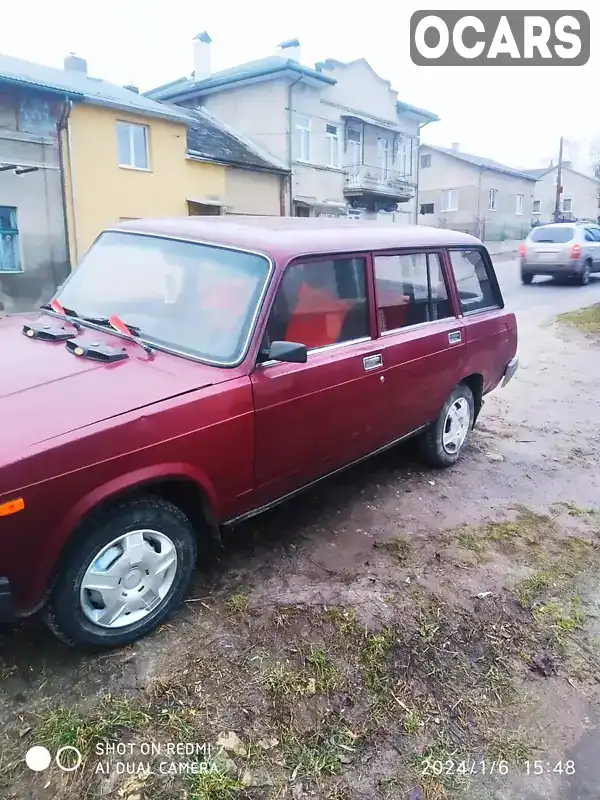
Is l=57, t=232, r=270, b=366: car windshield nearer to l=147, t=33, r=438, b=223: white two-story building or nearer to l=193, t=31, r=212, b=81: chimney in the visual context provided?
l=147, t=33, r=438, b=223: white two-story building

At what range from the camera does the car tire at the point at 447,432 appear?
16.1 ft

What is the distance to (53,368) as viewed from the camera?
291 centimetres

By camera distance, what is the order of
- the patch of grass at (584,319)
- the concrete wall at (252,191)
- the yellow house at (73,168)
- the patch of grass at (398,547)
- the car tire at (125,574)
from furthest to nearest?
the concrete wall at (252,191), the yellow house at (73,168), the patch of grass at (584,319), the patch of grass at (398,547), the car tire at (125,574)

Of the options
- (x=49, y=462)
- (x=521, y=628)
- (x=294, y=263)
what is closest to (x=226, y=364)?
(x=294, y=263)

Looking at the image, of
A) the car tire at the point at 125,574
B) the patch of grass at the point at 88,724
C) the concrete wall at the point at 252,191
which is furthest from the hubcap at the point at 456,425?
the concrete wall at the point at 252,191

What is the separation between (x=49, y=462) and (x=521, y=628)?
238 centimetres

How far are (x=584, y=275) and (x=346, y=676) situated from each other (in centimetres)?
1821

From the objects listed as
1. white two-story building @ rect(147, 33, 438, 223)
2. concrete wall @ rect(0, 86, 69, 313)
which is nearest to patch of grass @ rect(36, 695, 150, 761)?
concrete wall @ rect(0, 86, 69, 313)

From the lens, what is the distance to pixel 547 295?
54.3 ft

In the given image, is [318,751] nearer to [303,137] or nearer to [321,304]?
[321,304]

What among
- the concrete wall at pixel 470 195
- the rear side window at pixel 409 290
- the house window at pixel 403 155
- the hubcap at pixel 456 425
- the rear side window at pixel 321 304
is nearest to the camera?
the rear side window at pixel 321 304

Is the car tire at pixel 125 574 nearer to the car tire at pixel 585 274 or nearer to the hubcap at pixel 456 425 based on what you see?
the hubcap at pixel 456 425

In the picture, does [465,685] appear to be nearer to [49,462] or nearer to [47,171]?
[49,462]

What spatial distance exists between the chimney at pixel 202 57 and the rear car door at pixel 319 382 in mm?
27555
